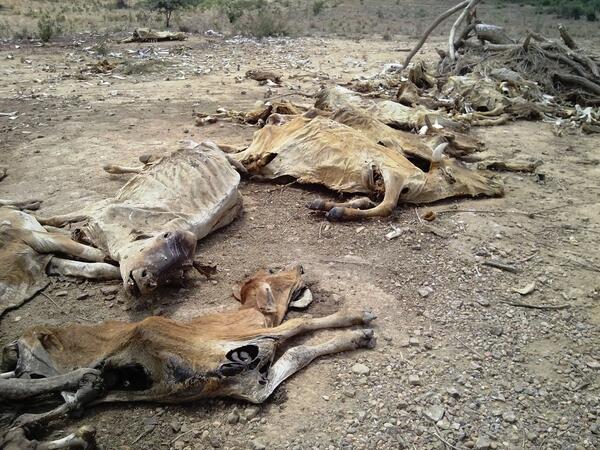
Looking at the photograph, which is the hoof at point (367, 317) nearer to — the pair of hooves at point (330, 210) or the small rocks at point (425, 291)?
the small rocks at point (425, 291)

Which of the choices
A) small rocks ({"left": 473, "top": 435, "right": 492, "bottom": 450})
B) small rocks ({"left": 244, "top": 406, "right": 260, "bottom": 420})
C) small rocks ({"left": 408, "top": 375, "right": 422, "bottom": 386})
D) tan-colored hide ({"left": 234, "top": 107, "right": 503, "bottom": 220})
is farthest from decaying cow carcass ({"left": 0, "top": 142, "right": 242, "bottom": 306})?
small rocks ({"left": 473, "top": 435, "right": 492, "bottom": 450})

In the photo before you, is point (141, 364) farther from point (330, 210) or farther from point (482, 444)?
point (330, 210)

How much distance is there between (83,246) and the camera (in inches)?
146

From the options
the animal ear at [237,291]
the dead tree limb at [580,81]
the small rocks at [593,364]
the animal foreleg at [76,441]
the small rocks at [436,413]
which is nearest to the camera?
the animal foreleg at [76,441]

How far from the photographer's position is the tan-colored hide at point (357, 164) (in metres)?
4.64

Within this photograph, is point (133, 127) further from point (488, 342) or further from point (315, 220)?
point (488, 342)

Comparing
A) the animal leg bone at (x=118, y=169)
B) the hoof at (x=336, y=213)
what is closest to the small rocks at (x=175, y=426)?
the hoof at (x=336, y=213)

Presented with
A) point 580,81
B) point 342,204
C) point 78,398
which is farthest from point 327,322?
point 580,81

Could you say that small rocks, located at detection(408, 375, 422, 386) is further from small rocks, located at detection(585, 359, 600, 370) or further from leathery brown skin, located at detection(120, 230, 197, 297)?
leathery brown skin, located at detection(120, 230, 197, 297)

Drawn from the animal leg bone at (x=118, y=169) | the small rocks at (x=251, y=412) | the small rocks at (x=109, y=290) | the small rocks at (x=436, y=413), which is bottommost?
the small rocks at (x=436, y=413)

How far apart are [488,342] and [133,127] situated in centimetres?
534

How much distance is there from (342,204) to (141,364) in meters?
2.49

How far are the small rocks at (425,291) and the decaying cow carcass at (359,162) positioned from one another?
98cm

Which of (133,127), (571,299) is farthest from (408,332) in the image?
(133,127)
